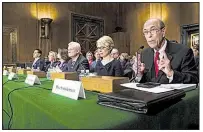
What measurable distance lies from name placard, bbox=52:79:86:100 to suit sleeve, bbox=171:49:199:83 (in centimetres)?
57

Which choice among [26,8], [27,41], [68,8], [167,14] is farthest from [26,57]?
[167,14]

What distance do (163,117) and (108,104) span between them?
0.16m

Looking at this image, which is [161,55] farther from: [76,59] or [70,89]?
[76,59]

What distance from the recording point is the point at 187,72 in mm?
1171

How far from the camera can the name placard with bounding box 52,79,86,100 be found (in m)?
0.71

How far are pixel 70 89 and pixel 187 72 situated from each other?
74cm

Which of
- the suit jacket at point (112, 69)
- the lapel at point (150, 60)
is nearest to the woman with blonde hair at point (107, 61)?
the suit jacket at point (112, 69)

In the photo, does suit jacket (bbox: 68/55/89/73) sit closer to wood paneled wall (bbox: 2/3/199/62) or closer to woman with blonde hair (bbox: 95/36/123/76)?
woman with blonde hair (bbox: 95/36/123/76)

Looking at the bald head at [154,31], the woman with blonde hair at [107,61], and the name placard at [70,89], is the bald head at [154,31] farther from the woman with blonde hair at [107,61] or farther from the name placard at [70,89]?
the name placard at [70,89]

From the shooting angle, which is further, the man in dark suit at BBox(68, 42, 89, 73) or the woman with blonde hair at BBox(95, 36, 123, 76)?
the man in dark suit at BBox(68, 42, 89, 73)

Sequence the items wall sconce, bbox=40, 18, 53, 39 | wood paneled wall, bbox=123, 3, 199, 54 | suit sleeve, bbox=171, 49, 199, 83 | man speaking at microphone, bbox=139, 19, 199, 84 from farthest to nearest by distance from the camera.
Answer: wall sconce, bbox=40, 18, 53, 39
wood paneled wall, bbox=123, 3, 199, 54
man speaking at microphone, bbox=139, 19, 199, 84
suit sleeve, bbox=171, 49, 199, 83

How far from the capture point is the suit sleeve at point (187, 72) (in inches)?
41.8

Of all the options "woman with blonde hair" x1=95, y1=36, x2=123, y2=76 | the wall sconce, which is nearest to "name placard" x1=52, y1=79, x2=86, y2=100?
"woman with blonde hair" x1=95, y1=36, x2=123, y2=76

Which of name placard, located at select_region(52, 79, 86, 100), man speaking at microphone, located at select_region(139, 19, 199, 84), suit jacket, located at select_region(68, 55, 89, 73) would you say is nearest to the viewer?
name placard, located at select_region(52, 79, 86, 100)
